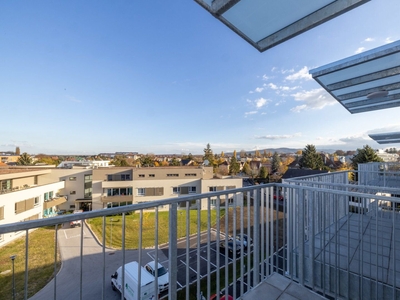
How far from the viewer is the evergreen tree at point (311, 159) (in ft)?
92.4

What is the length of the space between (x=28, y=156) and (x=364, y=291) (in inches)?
1752

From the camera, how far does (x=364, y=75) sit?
13.3ft

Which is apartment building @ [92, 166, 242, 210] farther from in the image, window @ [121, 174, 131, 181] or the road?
the road

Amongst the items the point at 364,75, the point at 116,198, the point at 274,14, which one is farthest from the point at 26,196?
the point at 364,75

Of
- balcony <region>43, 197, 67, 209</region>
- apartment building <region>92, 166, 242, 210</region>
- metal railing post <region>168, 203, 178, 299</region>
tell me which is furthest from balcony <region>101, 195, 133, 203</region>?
metal railing post <region>168, 203, 178, 299</region>

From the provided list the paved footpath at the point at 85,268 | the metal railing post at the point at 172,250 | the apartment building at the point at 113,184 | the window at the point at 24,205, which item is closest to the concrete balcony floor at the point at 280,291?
the metal railing post at the point at 172,250

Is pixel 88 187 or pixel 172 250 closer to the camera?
pixel 172 250

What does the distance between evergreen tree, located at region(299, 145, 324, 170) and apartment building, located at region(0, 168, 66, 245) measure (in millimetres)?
31861

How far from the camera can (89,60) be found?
454 inches

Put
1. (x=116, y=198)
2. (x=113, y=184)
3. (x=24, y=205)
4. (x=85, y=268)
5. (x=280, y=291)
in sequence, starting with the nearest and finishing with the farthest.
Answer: (x=280, y=291) → (x=85, y=268) → (x=24, y=205) → (x=116, y=198) → (x=113, y=184)

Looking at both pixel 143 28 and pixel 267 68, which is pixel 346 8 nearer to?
pixel 143 28

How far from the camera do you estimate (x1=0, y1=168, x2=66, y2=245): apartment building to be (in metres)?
12.1

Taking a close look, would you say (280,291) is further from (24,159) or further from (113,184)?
(24,159)

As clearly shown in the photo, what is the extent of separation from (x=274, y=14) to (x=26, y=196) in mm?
18384
